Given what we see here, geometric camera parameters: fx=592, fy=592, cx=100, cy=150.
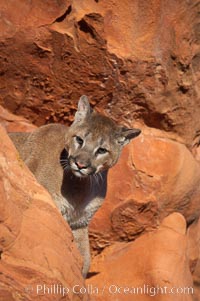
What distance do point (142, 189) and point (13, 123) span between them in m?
2.02

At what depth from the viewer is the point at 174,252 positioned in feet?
25.1

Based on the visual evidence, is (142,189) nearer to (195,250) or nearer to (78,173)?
(195,250)

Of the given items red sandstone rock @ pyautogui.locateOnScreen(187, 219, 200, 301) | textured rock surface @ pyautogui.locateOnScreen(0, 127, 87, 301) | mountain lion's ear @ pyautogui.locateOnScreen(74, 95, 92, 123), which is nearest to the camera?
textured rock surface @ pyautogui.locateOnScreen(0, 127, 87, 301)

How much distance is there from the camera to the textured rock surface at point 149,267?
283 inches

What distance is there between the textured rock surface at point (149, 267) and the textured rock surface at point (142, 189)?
0.18 meters

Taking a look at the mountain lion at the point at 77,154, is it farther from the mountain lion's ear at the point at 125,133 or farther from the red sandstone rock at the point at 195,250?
the red sandstone rock at the point at 195,250

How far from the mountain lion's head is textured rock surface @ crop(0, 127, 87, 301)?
1.14m

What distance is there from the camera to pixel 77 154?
6473 mm

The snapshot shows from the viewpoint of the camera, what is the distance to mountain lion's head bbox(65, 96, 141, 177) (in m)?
6.43

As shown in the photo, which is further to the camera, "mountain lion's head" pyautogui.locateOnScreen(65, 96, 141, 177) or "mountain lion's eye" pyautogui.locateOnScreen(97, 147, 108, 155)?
"mountain lion's eye" pyautogui.locateOnScreen(97, 147, 108, 155)

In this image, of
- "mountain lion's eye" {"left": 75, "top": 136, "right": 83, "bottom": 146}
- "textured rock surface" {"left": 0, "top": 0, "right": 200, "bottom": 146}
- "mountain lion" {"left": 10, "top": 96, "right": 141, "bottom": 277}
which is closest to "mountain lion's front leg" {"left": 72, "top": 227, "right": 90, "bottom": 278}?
"mountain lion" {"left": 10, "top": 96, "right": 141, "bottom": 277}

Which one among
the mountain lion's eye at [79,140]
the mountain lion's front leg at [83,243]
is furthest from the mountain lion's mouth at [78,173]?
the mountain lion's front leg at [83,243]

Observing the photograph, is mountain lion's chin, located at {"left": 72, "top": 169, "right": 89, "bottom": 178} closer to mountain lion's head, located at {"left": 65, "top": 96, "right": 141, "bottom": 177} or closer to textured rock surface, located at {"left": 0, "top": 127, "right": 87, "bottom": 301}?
mountain lion's head, located at {"left": 65, "top": 96, "right": 141, "bottom": 177}

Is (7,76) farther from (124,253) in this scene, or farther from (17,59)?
(124,253)
